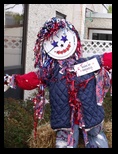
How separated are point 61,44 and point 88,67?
13.8 inches

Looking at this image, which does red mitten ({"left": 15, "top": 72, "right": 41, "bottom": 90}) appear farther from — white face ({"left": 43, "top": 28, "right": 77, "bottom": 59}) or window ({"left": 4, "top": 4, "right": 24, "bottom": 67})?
window ({"left": 4, "top": 4, "right": 24, "bottom": 67})

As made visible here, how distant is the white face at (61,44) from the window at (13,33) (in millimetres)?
2639

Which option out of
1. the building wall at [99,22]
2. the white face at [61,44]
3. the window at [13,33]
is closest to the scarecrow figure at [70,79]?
the white face at [61,44]

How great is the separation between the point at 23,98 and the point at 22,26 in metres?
1.41

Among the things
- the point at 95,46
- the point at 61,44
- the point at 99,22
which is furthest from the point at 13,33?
the point at 99,22

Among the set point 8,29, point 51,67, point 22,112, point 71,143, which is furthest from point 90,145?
point 8,29

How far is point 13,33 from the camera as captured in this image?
19.6ft

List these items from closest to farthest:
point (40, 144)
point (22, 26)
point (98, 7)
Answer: point (40, 144), point (22, 26), point (98, 7)

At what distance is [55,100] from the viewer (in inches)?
125

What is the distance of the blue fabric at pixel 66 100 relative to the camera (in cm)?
315

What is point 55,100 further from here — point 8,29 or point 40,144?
point 8,29

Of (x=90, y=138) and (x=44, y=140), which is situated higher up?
(x=90, y=138)

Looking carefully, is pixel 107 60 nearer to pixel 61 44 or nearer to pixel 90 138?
pixel 61 44

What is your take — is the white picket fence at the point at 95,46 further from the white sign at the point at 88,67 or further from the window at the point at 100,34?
the white sign at the point at 88,67
